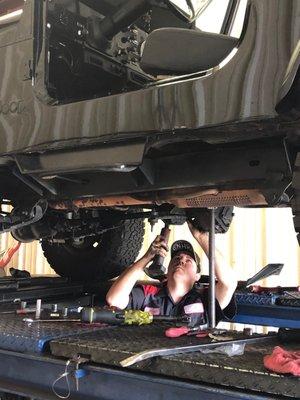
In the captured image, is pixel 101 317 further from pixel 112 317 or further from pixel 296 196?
pixel 296 196

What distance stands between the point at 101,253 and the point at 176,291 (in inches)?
36.5

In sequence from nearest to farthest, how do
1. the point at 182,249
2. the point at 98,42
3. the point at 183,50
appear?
1. the point at 183,50
2. the point at 98,42
3. the point at 182,249

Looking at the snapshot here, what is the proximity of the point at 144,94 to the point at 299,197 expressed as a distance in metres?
0.57

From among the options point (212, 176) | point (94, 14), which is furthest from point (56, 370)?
point (94, 14)

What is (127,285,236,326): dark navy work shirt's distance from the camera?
295cm

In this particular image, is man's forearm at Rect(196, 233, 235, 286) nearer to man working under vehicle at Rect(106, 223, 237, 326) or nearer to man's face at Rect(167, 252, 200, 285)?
man working under vehicle at Rect(106, 223, 237, 326)

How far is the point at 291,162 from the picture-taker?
180cm

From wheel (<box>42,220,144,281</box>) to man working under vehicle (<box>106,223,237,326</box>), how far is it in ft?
2.32

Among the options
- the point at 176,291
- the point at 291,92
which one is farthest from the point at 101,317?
the point at 291,92

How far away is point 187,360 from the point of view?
1627 mm

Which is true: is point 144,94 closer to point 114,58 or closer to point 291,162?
point 291,162

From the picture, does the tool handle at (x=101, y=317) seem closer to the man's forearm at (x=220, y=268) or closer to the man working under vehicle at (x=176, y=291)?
the man working under vehicle at (x=176, y=291)

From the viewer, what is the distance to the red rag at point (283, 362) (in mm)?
1441

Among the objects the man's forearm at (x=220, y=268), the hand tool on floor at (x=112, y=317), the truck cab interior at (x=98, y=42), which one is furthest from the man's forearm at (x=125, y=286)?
the truck cab interior at (x=98, y=42)
